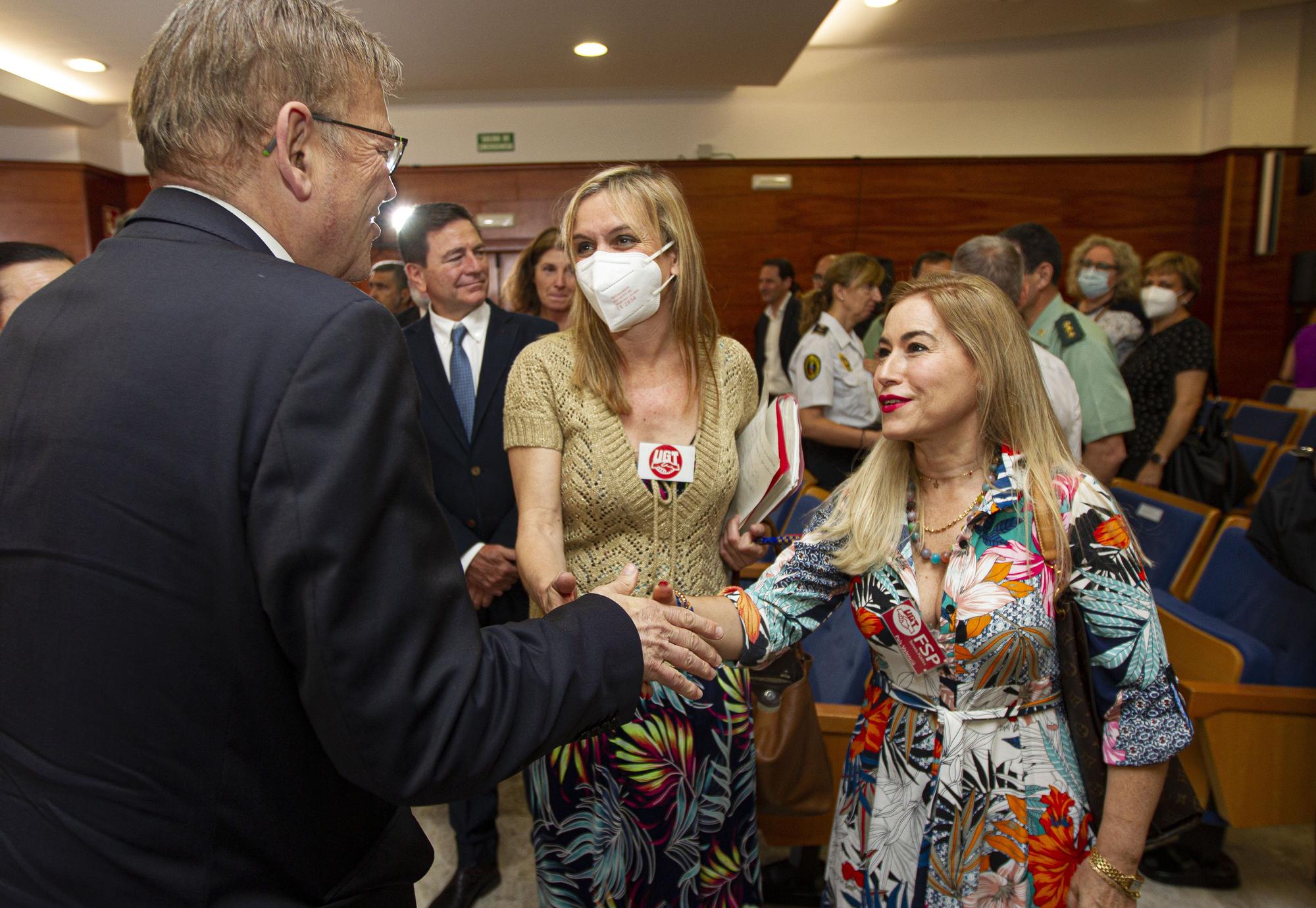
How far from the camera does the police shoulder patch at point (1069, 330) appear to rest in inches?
119

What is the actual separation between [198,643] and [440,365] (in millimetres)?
1904

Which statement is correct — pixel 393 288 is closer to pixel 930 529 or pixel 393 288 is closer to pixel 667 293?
pixel 667 293

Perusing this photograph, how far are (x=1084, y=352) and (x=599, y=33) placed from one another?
471 centimetres

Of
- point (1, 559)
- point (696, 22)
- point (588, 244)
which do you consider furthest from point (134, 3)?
point (1, 559)

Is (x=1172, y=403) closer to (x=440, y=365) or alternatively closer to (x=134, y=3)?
(x=440, y=365)

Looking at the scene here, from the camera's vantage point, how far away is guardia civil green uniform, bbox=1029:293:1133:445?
300 centimetres

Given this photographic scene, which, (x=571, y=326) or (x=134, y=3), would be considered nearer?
(x=571, y=326)

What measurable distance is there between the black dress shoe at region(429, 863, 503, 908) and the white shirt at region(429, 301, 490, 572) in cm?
147

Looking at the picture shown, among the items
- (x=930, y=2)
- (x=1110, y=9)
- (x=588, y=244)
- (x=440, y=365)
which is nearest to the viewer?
(x=588, y=244)

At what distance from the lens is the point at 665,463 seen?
1.66 metres

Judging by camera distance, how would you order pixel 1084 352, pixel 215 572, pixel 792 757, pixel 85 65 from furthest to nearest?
pixel 85 65 → pixel 1084 352 → pixel 792 757 → pixel 215 572

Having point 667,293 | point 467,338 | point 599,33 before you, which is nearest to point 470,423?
point 467,338

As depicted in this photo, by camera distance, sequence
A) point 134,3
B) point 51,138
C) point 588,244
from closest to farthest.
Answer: point 588,244 → point 134,3 → point 51,138

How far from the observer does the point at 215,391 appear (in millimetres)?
750
